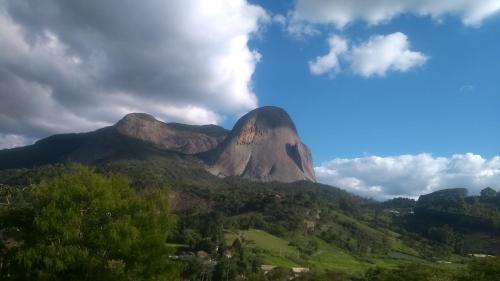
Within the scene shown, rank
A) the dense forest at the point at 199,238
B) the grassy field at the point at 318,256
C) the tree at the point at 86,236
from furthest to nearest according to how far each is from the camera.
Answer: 1. the grassy field at the point at 318,256
2. the dense forest at the point at 199,238
3. the tree at the point at 86,236

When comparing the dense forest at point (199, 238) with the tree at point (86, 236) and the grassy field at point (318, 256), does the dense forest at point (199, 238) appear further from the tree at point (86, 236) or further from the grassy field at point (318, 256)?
the grassy field at point (318, 256)

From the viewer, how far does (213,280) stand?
288 feet

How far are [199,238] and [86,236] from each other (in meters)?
94.0

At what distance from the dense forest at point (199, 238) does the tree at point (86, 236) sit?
0.17 feet

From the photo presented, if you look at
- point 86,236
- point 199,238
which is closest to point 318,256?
point 199,238

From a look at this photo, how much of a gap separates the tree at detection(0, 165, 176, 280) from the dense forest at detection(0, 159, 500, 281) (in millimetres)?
53

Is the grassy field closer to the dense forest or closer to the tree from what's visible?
the dense forest

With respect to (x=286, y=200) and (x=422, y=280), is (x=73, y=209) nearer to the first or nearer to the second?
(x=422, y=280)

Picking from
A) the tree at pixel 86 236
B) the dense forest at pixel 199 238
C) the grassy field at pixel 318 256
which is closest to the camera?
the tree at pixel 86 236

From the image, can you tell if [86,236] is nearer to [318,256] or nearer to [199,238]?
[199,238]

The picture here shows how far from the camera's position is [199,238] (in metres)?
116

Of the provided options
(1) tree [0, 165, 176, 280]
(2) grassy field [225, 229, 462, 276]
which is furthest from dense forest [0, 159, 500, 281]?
(2) grassy field [225, 229, 462, 276]

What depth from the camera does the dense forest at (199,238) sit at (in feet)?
76.5


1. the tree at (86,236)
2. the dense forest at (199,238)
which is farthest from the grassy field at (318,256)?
the tree at (86,236)
